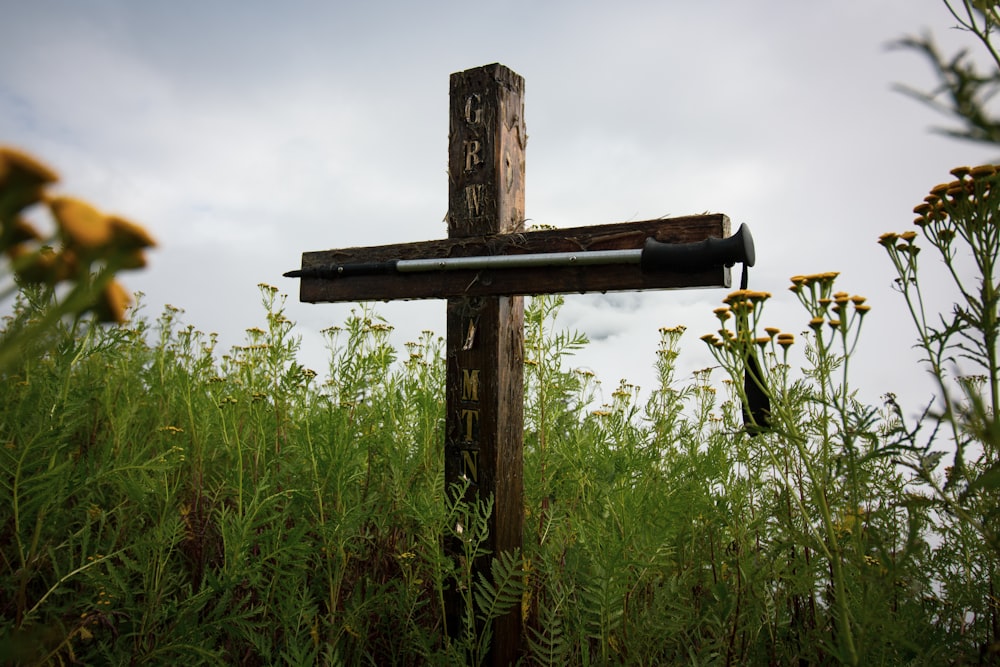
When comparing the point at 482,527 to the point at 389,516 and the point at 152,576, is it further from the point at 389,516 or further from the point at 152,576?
the point at 152,576

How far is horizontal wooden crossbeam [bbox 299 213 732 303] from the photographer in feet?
8.74

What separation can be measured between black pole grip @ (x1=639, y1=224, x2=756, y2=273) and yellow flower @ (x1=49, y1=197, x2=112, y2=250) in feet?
6.88

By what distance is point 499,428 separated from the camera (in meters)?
2.97

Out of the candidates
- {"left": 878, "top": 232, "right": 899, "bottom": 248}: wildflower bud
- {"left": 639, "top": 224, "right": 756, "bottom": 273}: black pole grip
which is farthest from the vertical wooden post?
{"left": 878, "top": 232, "right": 899, "bottom": 248}: wildflower bud

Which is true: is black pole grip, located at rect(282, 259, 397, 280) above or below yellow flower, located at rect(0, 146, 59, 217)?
above

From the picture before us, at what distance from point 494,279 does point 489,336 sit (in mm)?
240

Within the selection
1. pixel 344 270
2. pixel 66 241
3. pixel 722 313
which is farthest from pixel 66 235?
pixel 344 270

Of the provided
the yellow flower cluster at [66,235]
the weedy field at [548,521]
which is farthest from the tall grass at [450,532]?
the yellow flower cluster at [66,235]

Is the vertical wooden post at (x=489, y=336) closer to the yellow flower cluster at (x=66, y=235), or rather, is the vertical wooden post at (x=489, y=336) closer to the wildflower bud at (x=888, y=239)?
the wildflower bud at (x=888, y=239)

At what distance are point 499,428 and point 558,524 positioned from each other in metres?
0.55

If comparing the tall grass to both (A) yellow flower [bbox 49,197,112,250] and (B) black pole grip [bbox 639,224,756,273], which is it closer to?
(B) black pole grip [bbox 639,224,756,273]

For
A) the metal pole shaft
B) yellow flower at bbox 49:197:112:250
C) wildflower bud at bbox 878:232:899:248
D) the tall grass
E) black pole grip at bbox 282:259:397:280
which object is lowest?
the tall grass

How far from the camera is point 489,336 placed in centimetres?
303

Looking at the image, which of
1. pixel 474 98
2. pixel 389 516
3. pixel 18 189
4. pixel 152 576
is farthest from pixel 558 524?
pixel 18 189
